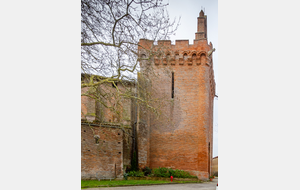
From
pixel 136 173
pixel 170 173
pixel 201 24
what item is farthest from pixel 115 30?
pixel 136 173

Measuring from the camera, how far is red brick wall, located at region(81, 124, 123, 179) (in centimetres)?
823

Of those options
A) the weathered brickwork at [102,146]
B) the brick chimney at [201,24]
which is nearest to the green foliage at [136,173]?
the weathered brickwork at [102,146]

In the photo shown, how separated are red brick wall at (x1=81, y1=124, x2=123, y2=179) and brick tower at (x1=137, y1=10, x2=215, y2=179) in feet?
4.33

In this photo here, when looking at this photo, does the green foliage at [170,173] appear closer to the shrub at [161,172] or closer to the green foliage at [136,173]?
the shrub at [161,172]

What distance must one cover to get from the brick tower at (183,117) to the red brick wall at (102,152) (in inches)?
52.0

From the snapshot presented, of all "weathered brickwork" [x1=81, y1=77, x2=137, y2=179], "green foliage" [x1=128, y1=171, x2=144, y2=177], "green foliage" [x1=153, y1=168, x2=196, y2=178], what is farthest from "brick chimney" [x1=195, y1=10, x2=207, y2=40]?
"green foliage" [x1=128, y1=171, x2=144, y2=177]

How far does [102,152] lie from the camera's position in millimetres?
8984

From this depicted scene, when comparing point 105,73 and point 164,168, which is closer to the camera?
point 105,73

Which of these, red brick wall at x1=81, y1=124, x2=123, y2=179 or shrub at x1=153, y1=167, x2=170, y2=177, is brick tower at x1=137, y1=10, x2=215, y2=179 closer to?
shrub at x1=153, y1=167, x2=170, y2=177

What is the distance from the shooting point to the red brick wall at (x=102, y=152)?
823 centimetres

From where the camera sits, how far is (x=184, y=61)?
36.4ft
